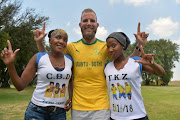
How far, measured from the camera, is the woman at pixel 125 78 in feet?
9.77

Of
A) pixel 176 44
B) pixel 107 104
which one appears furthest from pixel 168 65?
pixel 107 104

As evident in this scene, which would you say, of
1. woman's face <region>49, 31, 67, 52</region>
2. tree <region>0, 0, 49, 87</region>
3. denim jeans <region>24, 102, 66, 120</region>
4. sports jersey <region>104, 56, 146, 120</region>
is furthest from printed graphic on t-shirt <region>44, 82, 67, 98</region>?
tree <region>0, 0, 49, 87</region>

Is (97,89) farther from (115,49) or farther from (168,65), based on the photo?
(168,65)

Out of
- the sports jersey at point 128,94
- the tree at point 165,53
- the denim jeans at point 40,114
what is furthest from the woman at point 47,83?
the tree at point 165,53

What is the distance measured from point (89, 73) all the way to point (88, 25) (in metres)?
0.97

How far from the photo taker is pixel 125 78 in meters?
3.07

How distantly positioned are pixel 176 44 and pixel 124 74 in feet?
169

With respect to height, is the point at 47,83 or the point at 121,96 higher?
the point at 47,83

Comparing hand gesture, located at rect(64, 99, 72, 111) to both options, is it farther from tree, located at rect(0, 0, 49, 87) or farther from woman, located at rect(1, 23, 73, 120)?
tree, located at rect(0, 0, 49, 87)

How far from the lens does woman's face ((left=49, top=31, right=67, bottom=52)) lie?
3.22 m

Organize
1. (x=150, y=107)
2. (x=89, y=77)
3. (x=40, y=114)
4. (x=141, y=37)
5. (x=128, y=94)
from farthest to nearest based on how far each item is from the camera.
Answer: (x=150, y=107) < (x=141, y=37) < (x=89, y=77) < (x=128, y=94) < (x=40, y=114)

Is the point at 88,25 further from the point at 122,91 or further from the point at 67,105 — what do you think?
the point at 67,105

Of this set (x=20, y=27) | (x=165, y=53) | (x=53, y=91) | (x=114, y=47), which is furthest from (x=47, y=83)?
(x=165, y=53)

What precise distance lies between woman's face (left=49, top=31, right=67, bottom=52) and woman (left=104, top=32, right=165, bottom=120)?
2.86 feet
